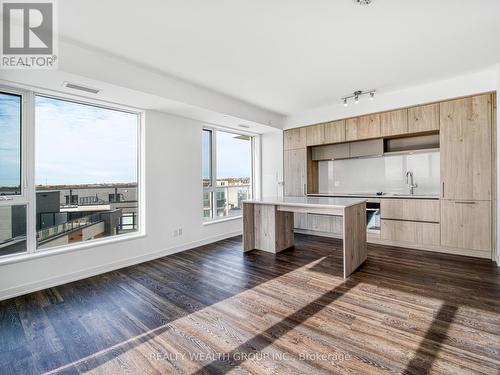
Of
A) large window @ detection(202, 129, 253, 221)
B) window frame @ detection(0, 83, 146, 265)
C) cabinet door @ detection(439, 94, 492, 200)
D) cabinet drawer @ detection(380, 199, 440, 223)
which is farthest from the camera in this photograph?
large window @ detection(202, 129, 253, 221)

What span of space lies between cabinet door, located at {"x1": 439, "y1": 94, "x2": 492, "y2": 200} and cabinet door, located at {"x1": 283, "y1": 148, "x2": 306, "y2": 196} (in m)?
2.45

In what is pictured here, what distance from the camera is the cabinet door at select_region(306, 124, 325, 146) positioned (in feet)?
17.0

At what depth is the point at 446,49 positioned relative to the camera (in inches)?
113

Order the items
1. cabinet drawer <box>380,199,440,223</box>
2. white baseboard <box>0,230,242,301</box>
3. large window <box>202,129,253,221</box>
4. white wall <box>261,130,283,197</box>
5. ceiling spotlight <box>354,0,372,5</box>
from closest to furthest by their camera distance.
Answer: ceiling spotlight <box>354,0,372,5</box>, white baseboard <box>0,230,242,301</box>, cabinet drawer <box>380,199,440,223</box>, large window <box>202,129,253,221</box>, white wall <box>261,130,283,197</box>

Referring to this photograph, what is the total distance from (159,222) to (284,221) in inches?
81.7

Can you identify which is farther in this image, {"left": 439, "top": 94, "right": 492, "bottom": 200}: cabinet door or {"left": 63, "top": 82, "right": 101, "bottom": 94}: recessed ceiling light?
{"left": 439, "top": 94, "right": 492, "bottom": 200}: cabinet door

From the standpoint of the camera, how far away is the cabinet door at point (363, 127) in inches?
177

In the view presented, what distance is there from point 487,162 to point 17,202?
6089 mm

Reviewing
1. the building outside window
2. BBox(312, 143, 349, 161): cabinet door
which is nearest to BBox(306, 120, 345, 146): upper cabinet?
BBox(312, 143, 349, 161): cabinet door

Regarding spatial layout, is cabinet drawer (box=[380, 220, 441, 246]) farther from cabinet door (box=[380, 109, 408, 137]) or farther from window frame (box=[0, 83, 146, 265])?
window frame (box=[0, 83, 146, 265])

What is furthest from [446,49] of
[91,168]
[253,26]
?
[91,168]

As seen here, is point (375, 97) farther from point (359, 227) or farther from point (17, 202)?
point (17, 202)

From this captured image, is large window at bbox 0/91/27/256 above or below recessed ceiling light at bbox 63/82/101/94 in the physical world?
below

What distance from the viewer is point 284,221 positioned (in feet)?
13.8
